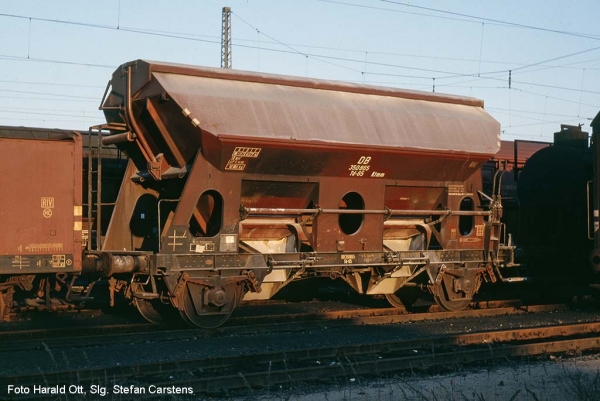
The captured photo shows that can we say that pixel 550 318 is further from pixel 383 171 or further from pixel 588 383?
pixel 588 383

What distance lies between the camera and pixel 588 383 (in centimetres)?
879

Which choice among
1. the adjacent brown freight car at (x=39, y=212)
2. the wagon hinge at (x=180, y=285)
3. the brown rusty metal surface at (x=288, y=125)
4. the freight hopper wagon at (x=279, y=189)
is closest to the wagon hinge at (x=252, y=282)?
the freight hopper wagon at (x=279, y=189)

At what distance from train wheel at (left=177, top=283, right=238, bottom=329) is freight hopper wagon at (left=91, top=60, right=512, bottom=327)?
0.06 ft

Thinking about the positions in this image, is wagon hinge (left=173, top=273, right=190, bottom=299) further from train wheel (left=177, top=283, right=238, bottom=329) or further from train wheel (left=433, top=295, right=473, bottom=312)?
train wheel (left=433, top=295, right=473, bottom=312)

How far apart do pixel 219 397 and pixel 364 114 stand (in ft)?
23.1

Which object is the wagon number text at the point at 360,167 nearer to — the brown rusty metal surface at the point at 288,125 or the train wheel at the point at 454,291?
the brown rusty metal surface at the point at 288,125

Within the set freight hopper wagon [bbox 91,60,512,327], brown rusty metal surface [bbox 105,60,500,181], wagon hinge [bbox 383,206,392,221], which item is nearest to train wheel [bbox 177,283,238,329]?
freight hopper wagon [bbox 91,60,512,327]

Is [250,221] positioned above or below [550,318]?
above

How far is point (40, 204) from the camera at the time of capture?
12.3 m

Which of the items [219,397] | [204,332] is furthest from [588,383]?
[204,332]

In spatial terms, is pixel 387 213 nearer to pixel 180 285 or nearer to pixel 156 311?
pixel 180 285

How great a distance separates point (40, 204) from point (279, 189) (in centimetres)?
393

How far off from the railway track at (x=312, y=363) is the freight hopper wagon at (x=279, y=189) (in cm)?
277

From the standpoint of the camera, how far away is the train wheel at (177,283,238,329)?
1281cm
